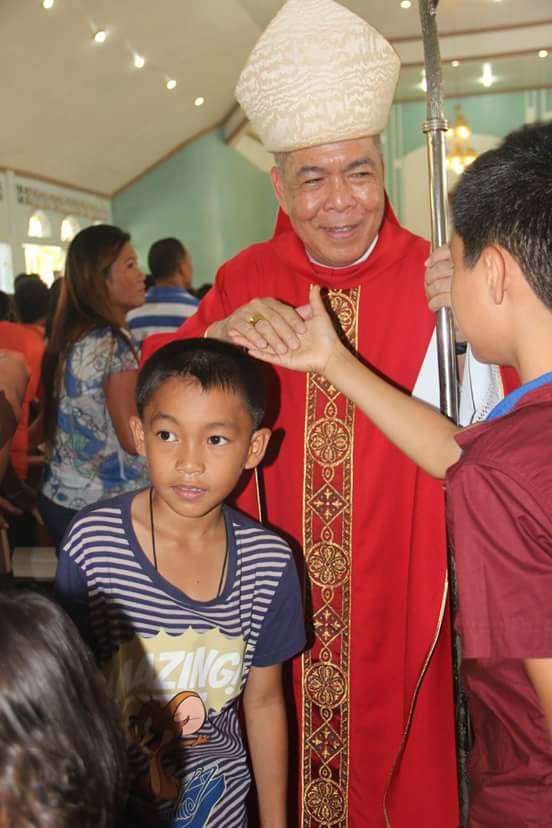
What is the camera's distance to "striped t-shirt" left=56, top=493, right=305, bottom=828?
1642mm

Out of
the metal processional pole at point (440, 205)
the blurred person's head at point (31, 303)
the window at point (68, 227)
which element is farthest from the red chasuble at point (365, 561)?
the window at point (68, 227)

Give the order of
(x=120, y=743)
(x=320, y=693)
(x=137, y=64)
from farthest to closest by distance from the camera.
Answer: (x=137, y=64) < (x=320, y=693) < (x=120, y=743)

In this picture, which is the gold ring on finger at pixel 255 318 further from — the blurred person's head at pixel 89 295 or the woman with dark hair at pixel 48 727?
the blurred person's head at pixel 89 295

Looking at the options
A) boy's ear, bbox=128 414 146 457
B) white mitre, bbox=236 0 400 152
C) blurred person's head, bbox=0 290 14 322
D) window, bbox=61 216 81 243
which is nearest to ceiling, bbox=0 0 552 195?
window, bbox=61 216 81 243

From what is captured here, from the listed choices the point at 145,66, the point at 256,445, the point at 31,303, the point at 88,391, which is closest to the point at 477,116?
the point at 145,66

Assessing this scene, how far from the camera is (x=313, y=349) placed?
6.21 feet

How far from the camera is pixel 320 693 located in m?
2.29

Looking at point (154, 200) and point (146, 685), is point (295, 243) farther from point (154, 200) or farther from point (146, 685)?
point (154, 200)

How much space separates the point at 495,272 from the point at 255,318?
692mm

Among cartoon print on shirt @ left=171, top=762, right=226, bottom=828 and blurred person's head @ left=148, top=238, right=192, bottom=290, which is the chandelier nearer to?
blurred person's head @ left=148, top=238, right=192, bottom=290

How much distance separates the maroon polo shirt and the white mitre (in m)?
1.12

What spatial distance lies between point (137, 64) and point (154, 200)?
3.66 metres

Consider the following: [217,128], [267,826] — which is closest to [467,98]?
[217,128]

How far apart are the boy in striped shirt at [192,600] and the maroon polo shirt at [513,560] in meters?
0.55
